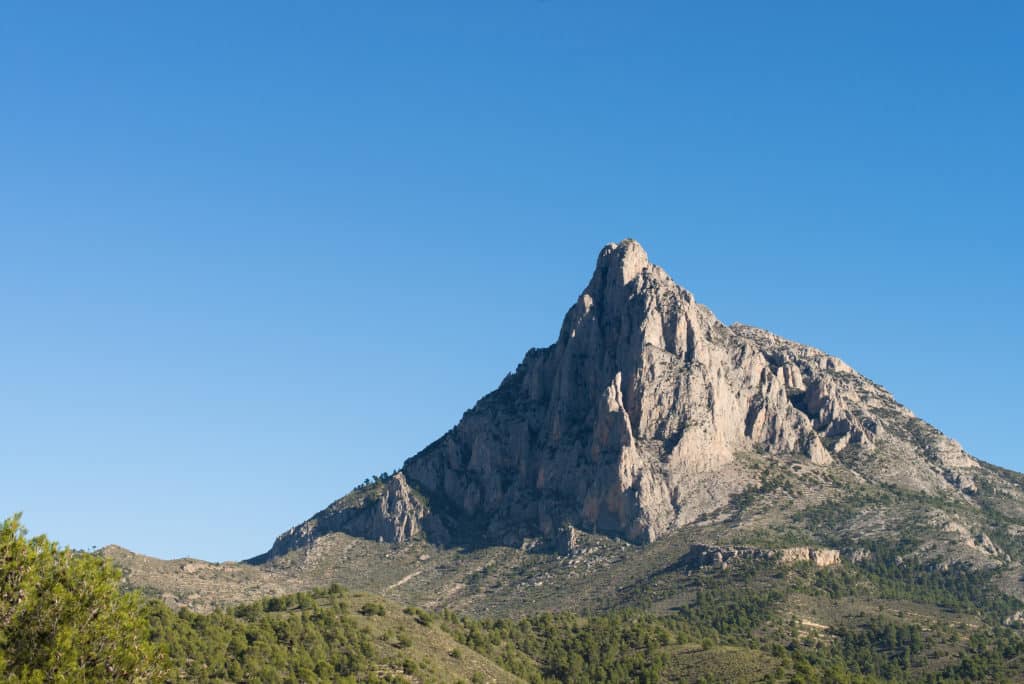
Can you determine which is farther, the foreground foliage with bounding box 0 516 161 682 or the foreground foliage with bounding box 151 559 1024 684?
the foreground foliage with bounding box 151 559 1024 684

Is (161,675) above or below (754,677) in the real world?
below

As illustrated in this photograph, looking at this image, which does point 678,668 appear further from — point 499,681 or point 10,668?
point 10,668

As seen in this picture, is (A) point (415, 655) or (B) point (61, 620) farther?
(A) point (415, 655)

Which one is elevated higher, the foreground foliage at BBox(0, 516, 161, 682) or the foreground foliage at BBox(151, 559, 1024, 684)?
Result: the foreground foliage at BBox(151, 559, 1024, 684)

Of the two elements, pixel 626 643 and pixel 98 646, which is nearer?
pixel 98 646

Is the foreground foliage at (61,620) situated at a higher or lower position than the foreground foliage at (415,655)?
lower

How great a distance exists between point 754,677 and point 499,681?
34.5 m

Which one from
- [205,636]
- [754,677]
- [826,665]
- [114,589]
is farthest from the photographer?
[826,665]

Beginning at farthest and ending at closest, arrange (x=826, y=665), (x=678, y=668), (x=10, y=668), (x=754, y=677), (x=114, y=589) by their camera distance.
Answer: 1. (x=826, y=665)
2. (x=678, y=668)
3. (x=754, y=677)
4. (x=114, y=589)
5. (x=10, y=668)

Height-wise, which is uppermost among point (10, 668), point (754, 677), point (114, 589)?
point (754, 677)

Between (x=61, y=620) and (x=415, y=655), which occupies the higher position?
(x=415, y=655)

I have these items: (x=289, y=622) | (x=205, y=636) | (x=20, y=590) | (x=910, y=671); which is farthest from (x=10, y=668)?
(x=910, y=671)

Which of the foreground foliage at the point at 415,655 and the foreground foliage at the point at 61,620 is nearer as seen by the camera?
the foreground foliage at the point at 61,620

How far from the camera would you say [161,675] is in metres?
69.7
